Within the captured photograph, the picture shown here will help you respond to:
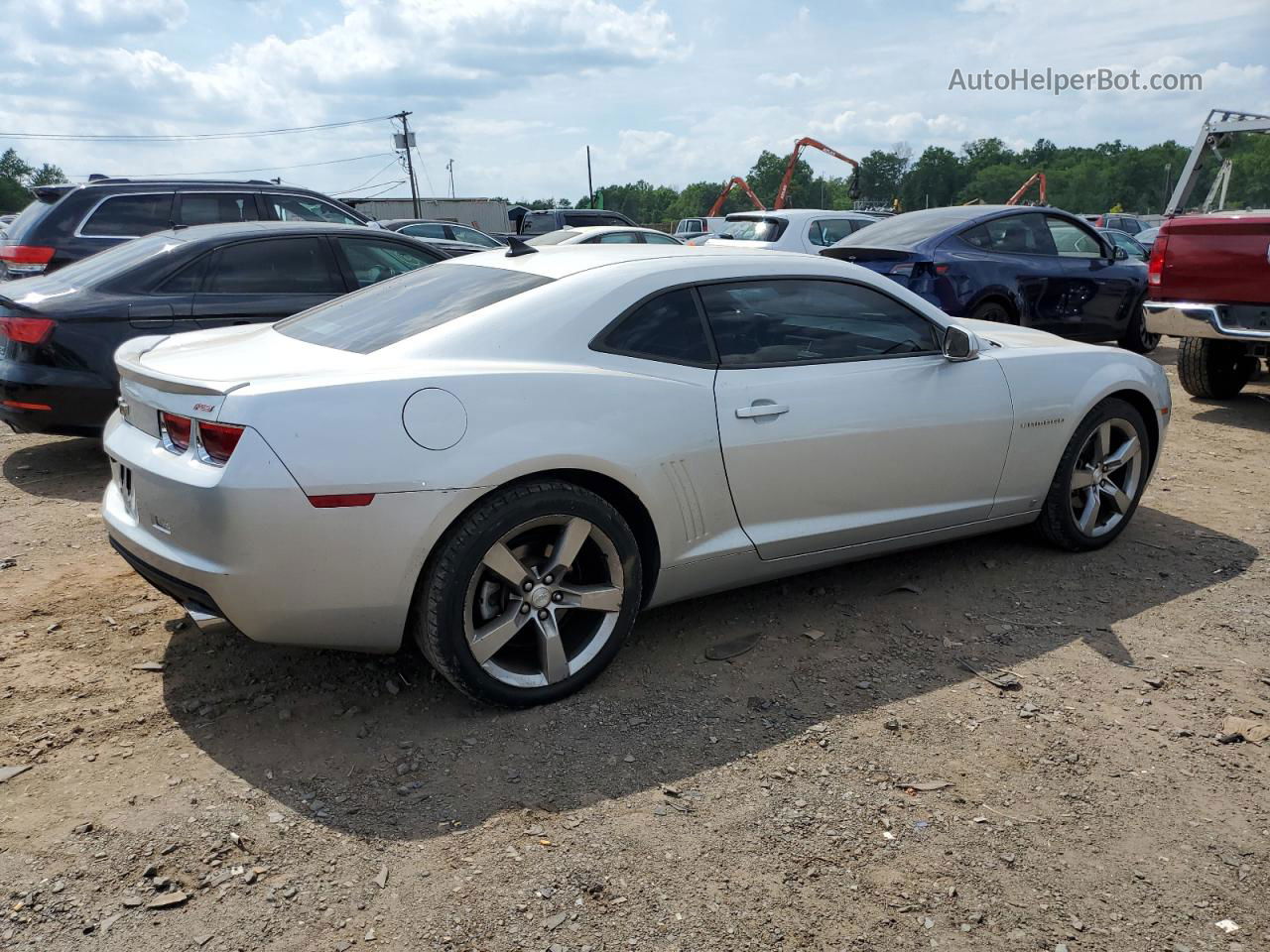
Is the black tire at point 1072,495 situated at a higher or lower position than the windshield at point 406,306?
lower

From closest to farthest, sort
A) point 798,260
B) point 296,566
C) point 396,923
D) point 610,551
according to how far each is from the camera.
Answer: point 396,923 < point 296,566 < point 610,551 < point 798,260

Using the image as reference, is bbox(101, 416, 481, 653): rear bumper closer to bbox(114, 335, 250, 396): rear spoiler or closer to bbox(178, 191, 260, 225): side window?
bbox(114, 335, 250, 396): rear spoiler

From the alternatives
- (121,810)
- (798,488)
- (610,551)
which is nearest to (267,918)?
(121,810)

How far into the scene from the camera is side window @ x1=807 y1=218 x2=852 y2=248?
42.2 feet

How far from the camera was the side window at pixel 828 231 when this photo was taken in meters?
12.9

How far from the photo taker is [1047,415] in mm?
4391

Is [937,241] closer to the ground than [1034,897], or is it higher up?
higher up

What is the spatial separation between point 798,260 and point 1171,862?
243 centimetres

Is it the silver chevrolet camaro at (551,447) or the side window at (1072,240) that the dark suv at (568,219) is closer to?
the side window at (1072,240)

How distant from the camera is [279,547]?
2.80 metres

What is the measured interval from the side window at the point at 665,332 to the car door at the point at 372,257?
3534 mm

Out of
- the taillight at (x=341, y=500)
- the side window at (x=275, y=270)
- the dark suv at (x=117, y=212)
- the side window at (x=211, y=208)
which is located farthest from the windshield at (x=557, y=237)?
the taillight at (x=341, y=500)

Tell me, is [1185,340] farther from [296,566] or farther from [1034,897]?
[296,566]

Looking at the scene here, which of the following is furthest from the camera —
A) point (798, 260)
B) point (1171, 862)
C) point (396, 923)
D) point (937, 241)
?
point (937, 241)
